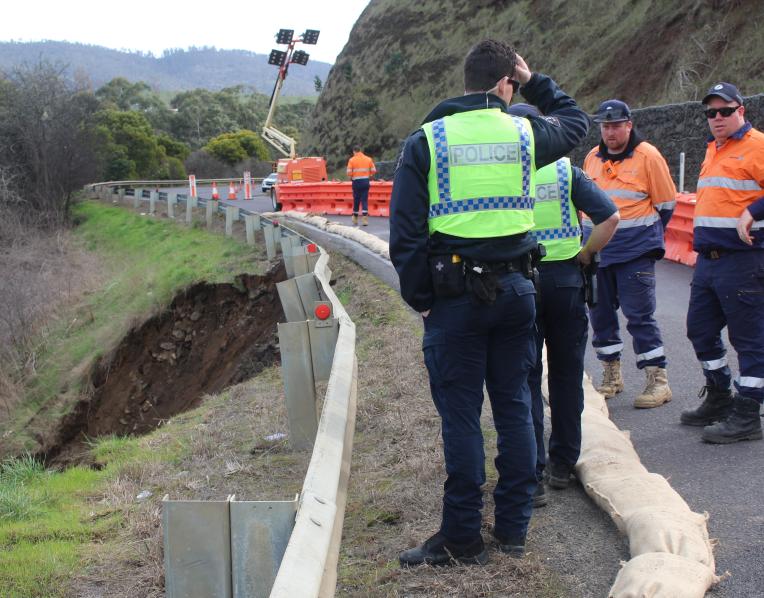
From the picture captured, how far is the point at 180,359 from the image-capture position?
18094mm

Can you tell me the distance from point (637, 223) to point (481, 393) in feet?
9.78

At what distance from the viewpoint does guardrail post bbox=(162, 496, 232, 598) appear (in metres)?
3.13

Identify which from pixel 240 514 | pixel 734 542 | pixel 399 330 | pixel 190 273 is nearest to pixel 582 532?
pixel 734 542

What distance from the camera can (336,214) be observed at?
26.6 m

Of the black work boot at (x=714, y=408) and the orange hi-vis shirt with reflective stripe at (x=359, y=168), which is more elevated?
the orange hi-vis shirt with reflective stripe at (x=359, y=168)

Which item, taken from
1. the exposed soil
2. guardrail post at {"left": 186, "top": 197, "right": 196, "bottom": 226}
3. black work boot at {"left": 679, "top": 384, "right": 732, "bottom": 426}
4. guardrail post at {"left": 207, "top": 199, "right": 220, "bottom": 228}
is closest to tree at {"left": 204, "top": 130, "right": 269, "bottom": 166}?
guardrail post at {"left": 186, "top": 197, "right": 196, "bottom": 226}

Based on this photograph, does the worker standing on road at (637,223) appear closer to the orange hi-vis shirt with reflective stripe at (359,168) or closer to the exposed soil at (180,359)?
the exposed soil at (180,359)

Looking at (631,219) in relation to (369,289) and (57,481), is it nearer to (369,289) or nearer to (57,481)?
(57,481)

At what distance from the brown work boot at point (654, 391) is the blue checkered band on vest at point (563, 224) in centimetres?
202

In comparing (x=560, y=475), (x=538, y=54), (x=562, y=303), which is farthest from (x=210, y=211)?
(x=560, y=475)

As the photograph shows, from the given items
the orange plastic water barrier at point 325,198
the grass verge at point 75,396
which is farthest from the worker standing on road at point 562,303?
the orange plastic water barrier at point 325,198

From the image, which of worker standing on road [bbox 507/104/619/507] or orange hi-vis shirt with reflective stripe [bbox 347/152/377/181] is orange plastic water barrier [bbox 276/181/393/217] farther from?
worker standing on road [bbox 507/104/619/507]

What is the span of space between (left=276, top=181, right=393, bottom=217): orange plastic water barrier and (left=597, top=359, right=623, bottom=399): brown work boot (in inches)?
720

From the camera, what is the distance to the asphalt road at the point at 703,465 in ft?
12.9
